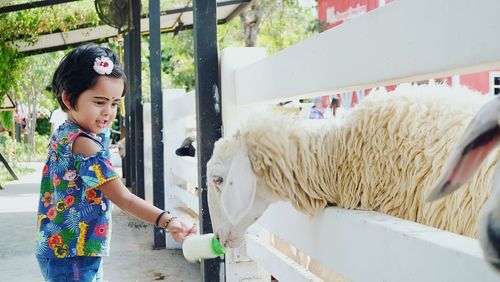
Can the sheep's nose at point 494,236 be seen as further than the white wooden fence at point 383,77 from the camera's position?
No

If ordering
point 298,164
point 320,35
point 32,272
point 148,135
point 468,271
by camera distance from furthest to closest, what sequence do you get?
point 148,135, point 32,272, point 298,164, point 320,35, point 468,271

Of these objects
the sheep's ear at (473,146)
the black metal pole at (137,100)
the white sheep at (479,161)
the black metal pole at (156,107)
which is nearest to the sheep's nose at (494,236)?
the white sheep at (479,161)

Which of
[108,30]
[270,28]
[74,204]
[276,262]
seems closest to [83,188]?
[74,204]

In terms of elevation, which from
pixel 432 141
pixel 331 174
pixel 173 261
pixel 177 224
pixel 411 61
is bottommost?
pixel 173 261

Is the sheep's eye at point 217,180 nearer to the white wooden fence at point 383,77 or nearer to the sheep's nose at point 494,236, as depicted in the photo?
the white wooden fence at point 383,77

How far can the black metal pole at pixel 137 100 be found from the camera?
680 cm

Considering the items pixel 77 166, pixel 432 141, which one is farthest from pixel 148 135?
pixel 432 141

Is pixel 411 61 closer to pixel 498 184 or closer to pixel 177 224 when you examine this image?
pixel 498 184

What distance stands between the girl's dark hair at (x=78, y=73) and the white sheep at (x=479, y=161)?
1689 mm

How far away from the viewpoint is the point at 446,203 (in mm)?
1966

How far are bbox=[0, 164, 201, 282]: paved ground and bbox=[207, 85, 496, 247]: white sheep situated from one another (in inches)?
82.1

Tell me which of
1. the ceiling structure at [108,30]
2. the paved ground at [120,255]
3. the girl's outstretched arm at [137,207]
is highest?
the ceiling structure at [108,30]

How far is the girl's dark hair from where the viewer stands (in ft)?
7.95

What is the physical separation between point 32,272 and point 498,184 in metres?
4.36
